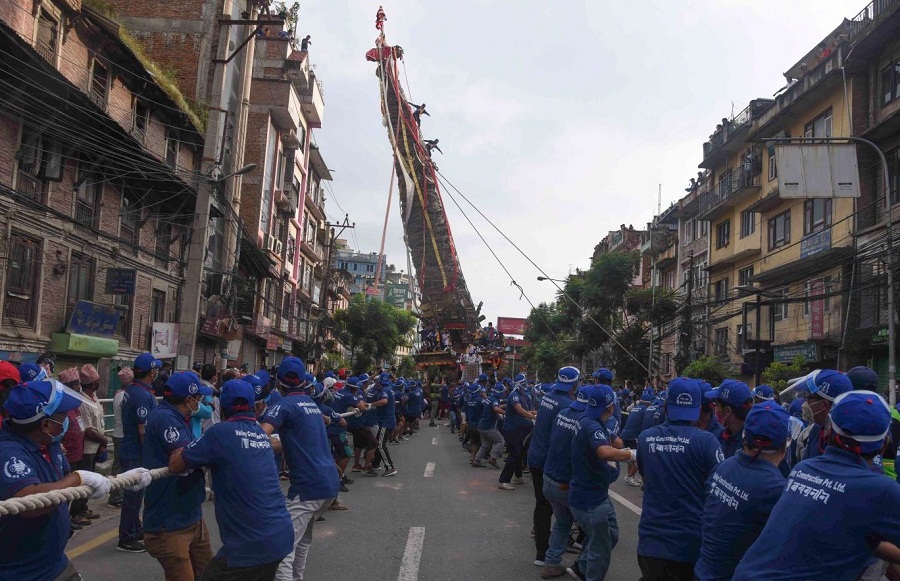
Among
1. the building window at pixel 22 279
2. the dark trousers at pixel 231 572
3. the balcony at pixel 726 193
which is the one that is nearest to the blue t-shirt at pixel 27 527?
the dark trousers at pixel 231 572

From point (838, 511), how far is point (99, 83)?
19722 millimetres

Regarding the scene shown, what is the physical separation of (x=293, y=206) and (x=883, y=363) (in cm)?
3020

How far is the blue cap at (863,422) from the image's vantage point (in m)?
3.10

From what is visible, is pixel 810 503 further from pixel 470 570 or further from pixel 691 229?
pixel 691 229

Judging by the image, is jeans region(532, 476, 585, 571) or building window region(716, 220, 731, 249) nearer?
jeans region(532, 476, 585, 571)

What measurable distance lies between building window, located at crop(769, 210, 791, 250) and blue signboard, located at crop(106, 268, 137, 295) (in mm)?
23072

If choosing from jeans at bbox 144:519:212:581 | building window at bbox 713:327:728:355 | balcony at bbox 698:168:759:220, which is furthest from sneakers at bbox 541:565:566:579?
building window at bbox 713:327:728:355

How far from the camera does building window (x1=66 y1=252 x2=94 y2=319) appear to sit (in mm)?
18141

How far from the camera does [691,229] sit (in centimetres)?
4031

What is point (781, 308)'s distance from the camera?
95.3 ft

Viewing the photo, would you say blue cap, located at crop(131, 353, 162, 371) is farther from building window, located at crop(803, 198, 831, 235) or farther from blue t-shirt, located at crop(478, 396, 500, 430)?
building window, located at crop(803, 198, 831, 235)

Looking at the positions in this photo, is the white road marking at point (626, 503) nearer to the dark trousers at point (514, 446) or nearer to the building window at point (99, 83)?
the dark trousers at point (514, 446)

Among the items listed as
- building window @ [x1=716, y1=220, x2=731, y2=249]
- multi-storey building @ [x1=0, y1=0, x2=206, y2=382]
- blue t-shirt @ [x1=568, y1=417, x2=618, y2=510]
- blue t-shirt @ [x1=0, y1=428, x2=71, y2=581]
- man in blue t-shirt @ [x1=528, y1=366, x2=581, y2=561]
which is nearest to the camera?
blue t-shirt @ [x1=0, y1=428, x2=71, y2=581]

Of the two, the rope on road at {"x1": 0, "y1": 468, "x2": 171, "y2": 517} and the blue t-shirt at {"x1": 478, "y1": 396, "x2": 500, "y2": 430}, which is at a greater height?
the rope on road at {"x1": 0, "y1": 468, "x2": 171, "y2": 517}
